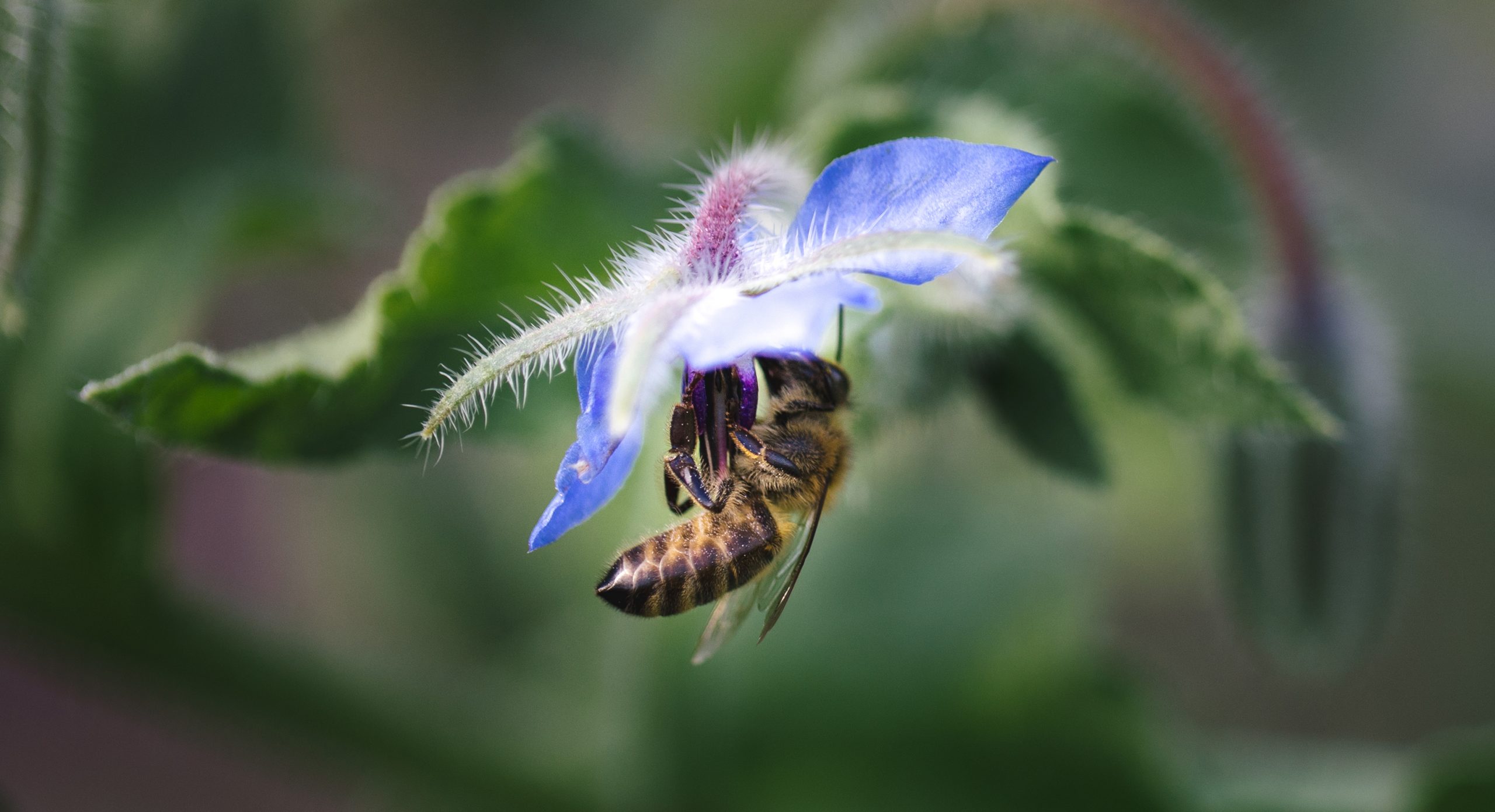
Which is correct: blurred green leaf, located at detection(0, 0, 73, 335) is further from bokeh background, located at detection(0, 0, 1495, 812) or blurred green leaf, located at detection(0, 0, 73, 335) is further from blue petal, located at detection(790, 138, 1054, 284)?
blue petal, located at detection(790, 138, 1054, 284)

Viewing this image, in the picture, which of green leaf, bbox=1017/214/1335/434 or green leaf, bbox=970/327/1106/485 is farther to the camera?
green leaf, bbox=970/327/1106/485

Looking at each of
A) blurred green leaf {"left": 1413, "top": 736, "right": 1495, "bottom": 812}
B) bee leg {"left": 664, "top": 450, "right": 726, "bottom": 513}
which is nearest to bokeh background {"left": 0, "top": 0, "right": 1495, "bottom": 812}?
blurred green leaf {"left": 1413, "top": 736, "right": 1495, "bottom": 812}

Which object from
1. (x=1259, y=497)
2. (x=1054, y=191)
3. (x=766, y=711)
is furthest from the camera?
(x=766, y=711)

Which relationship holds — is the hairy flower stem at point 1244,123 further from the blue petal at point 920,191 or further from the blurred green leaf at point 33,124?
the blurred green leaf at point 33,124

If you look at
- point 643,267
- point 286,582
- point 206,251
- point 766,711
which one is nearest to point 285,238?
point 206,251

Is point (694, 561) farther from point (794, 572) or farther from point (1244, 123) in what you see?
point (1244, 123)

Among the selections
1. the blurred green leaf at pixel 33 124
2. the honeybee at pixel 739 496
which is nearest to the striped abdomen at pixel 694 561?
the honeybee at pixel 739 496

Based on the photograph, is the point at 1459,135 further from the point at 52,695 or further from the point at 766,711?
the point at 52,695
